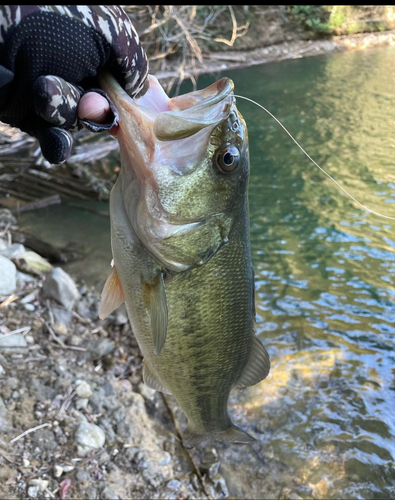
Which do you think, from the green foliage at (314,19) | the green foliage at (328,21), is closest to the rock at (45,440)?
the green foliage at (328,21)

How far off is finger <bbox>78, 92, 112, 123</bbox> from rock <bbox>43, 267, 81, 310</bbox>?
3.45 meters

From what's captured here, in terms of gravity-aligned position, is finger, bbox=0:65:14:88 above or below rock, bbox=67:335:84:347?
above

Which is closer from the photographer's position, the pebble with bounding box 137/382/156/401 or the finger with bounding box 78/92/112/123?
the finger with bounding box 78/92/112/123

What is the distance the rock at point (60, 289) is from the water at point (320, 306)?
3.37 feet

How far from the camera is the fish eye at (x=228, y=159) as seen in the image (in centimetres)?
167

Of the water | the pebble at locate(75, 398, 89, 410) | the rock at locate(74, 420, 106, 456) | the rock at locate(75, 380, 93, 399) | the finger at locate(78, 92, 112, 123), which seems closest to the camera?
the finger at locate(78, 92, 112, 123)

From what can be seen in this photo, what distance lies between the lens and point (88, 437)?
316cm

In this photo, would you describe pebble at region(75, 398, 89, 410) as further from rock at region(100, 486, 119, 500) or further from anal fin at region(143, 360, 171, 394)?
anal fin at region(143, 360, 171, 394)

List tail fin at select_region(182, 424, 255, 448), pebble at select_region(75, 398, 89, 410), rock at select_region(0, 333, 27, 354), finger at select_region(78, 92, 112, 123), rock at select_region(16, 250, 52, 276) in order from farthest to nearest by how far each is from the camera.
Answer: rock at select_region(16, 250, 52, 276)
rock at select_region(0, 333, 27, 354)
pebble at select_region(75, 398, 89, 410)
tail fin at select_region(182, 424, 255, 448)
finger at select_region(78, 92, 112, 123)

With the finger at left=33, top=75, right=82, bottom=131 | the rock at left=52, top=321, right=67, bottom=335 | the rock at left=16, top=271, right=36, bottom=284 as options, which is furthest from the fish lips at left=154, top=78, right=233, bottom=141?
the rock at left=16, top=271, right=36, bottom=284

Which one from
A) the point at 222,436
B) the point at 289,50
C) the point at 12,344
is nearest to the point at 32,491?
the point at 222,436

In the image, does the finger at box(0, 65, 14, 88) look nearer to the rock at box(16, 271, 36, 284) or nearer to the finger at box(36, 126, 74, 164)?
the finger at box(36, 126, 74, 164)

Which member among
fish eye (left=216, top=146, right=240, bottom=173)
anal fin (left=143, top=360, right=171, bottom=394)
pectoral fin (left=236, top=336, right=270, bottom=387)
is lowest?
anal fin (left=143, top=360, right=171, bottom=394)

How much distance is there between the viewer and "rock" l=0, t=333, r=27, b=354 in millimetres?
3678
